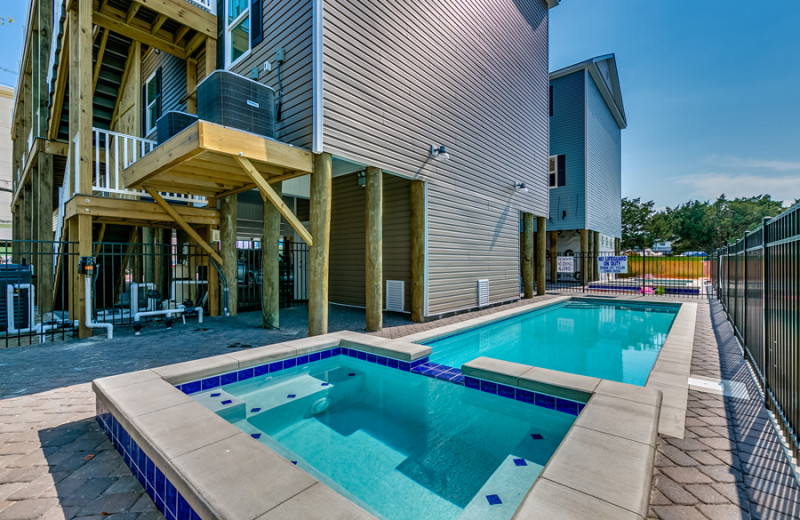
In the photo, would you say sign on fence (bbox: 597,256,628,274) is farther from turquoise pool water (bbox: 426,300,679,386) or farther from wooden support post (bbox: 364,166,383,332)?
wooden support post (bbox: 364,166,383,332)

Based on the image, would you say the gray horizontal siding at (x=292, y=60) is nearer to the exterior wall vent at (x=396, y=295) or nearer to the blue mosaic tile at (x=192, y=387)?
the blue mosaic tile at (x=192, y=387)

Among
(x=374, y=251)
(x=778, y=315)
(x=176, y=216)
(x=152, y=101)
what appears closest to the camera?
(x=778, y=315)

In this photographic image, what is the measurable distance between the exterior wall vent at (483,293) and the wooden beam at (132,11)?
28.9 feet

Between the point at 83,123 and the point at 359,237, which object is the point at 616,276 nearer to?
the point at 359,237

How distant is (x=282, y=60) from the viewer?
19.2 feet

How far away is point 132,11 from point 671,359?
1028cm

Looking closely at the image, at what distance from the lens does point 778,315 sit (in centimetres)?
275

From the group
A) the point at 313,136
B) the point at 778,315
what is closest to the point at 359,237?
the point at 313,136

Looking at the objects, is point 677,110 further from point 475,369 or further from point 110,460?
point 110,460

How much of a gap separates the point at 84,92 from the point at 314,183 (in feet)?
13.4

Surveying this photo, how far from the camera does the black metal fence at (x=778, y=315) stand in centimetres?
227

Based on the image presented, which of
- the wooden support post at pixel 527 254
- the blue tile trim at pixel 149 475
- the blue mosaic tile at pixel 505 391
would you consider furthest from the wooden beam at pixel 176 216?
the wooden support post at pixel 527 254

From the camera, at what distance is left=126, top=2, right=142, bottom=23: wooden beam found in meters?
6.42

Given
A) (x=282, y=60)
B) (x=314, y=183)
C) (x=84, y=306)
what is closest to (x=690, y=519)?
(x=314, y=183)
